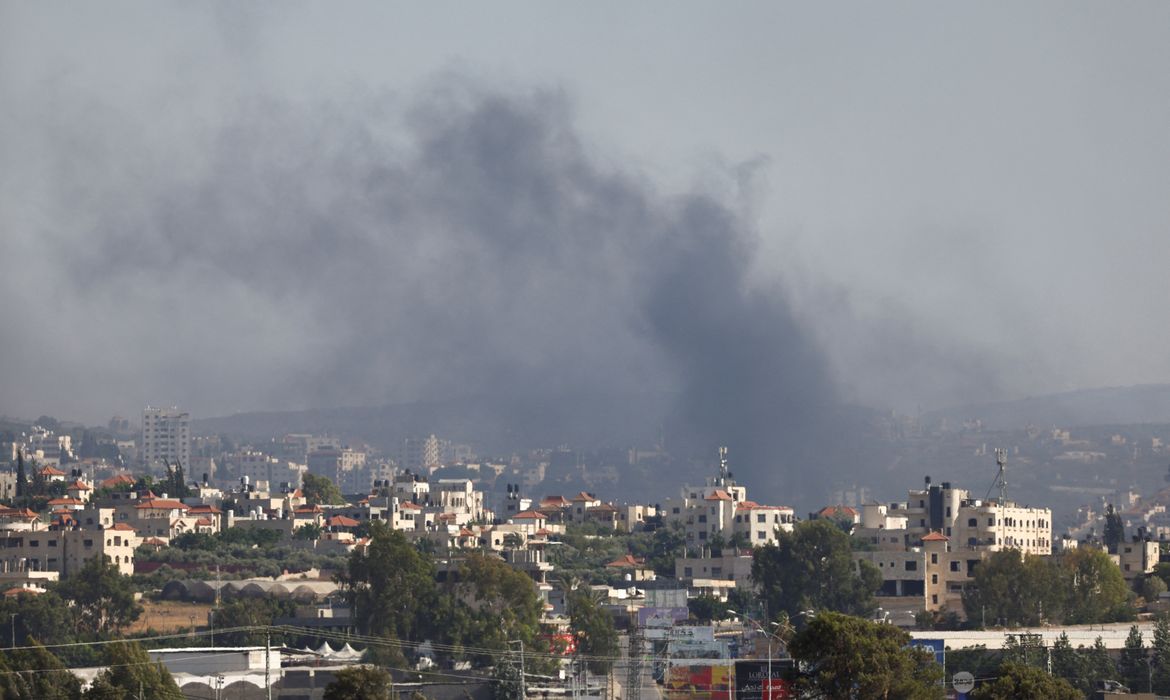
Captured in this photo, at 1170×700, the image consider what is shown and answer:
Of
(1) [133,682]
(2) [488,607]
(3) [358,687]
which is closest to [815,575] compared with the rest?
(2) [488,607]

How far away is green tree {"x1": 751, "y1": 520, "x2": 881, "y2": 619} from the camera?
146 metres

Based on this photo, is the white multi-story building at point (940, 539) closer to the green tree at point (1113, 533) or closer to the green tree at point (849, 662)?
the green tree at point (1113, 533)

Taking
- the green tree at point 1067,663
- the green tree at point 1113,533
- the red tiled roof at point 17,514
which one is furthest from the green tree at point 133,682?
the green tree at point 1113,533

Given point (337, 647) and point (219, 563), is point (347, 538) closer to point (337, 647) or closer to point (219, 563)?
point (219, 563)

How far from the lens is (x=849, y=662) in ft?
276

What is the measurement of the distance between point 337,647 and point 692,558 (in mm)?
49555

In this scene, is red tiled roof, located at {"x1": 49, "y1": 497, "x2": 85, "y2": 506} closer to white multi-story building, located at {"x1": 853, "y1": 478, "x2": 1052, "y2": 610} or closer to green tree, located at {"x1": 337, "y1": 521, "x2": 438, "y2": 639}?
green tree, located at {"x1": 337, "y1": 521, "x2": 438, "y2": 639}

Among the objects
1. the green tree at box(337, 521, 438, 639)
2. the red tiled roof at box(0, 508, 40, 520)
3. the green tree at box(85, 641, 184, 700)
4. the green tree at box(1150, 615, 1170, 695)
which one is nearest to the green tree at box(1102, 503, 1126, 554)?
the green tree at box(1150, 615, 1170, 695)

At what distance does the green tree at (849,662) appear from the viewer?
276 feet

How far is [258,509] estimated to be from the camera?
19450 cm

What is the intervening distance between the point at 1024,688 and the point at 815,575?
6823 cm

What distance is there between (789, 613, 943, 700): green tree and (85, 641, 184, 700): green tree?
28.7 m

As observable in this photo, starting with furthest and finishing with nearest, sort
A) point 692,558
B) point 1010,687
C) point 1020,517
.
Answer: point 692,558 < point 1020,517 < point 1010,687

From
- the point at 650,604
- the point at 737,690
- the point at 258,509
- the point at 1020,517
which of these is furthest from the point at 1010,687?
the point at 258,509
